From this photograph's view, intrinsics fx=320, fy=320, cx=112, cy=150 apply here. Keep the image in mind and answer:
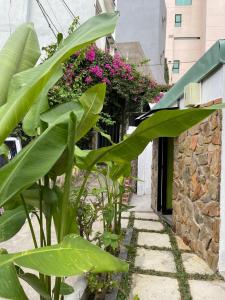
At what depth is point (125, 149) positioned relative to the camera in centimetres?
219

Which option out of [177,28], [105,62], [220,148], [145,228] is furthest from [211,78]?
[177,28]

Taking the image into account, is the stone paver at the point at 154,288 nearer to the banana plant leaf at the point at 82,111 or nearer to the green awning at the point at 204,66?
the banana plant leaf at the point at 82,111

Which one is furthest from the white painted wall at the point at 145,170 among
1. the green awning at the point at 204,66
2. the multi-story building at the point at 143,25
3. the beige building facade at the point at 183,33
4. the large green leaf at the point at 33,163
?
the beige building facade at the point at 183,33

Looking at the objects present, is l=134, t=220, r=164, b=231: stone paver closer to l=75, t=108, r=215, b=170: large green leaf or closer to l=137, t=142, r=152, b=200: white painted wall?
l=137, t=142, r=152, b=200: white painted wall

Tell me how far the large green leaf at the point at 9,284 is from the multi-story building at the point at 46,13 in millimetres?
13856

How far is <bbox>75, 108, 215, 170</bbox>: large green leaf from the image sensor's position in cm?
194

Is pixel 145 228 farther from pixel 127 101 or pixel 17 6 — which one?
pixel 17 6

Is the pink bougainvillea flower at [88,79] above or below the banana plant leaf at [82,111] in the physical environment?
above

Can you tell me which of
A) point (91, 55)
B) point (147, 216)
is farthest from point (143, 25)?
point (147, 216)

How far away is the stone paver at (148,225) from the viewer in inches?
260

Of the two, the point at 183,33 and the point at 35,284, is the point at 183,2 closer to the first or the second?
the point at 183,33

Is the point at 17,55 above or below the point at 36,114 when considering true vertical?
above

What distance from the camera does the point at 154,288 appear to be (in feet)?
12.5

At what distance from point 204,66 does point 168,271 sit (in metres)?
2.94
